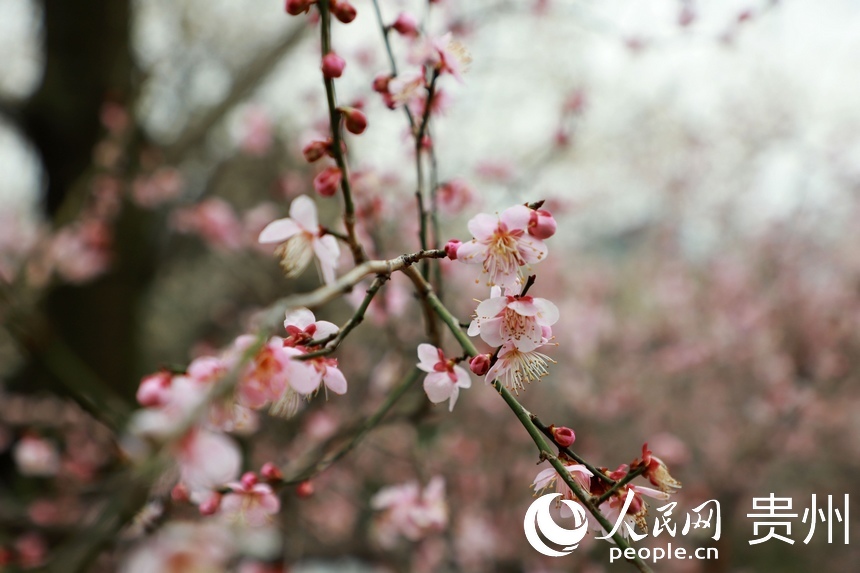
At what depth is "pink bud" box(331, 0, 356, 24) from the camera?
2.94 ft

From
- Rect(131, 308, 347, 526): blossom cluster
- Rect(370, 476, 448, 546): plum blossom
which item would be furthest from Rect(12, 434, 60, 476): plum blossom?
Rect(131, 308, 347, 526): blossom cluster

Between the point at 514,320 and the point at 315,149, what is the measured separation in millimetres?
406

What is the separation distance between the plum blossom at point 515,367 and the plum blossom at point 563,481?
5.5 inches

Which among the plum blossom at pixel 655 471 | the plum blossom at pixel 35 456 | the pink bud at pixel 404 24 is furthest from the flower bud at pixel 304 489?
the plum blossom at pixel 35 456

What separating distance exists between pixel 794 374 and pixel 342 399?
422cm

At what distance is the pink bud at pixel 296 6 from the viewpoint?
2.88 feet

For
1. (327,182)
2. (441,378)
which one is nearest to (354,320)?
(441,378)

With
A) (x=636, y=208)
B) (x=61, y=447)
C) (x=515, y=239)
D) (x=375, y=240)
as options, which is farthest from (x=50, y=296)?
(x=636, y=208)

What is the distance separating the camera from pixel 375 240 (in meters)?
1.65

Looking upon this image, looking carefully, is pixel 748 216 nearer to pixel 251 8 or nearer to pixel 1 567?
pixel 251 8

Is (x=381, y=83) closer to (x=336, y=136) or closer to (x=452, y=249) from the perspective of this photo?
(x=336, y=136)

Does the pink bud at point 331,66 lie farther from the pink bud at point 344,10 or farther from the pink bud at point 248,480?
the pink bud at point 248,480

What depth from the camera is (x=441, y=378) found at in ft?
2.99

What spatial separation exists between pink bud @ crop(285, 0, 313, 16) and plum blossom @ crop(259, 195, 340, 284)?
0.90 ft
